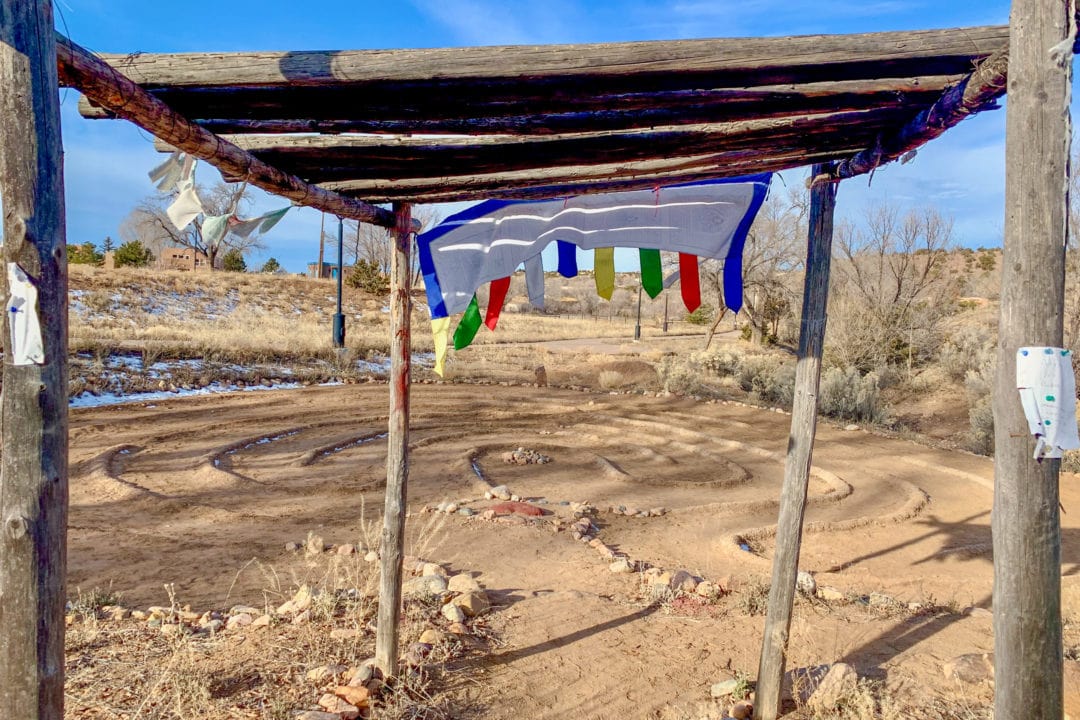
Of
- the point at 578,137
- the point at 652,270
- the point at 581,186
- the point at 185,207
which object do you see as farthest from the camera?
the point at 652,270

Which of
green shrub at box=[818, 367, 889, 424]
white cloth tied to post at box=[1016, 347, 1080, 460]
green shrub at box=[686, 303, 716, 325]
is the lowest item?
green shrub at box=[818, 367, 889, 424]

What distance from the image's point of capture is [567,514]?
6.61 meters

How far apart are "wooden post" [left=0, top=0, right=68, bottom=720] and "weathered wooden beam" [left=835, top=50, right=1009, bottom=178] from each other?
8.11 feet

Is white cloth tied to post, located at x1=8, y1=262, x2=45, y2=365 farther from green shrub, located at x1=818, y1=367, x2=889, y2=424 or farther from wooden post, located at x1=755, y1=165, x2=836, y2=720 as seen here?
green shrub, located at x1=818, y1=367, x2=889, y2=424

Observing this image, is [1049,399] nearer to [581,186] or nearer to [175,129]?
[581,186]

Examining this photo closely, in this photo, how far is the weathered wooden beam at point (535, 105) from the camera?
2.24 metres

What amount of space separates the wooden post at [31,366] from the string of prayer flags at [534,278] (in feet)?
8.35

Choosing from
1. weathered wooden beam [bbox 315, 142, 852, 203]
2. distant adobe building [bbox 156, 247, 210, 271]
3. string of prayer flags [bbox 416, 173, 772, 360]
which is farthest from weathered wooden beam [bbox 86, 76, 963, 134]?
distant adobe building [bbox 156, 247, 210, 271]

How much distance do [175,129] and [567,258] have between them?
2.30 m

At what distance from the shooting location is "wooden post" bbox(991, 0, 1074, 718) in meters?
1.85

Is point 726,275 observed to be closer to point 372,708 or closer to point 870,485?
point 372,708

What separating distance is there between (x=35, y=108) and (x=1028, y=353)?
2.50 m

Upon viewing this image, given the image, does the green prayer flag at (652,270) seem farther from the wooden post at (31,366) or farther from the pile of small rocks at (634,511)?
the pile of small rocks at (634,511)

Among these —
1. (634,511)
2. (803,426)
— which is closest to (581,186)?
(803,426)
